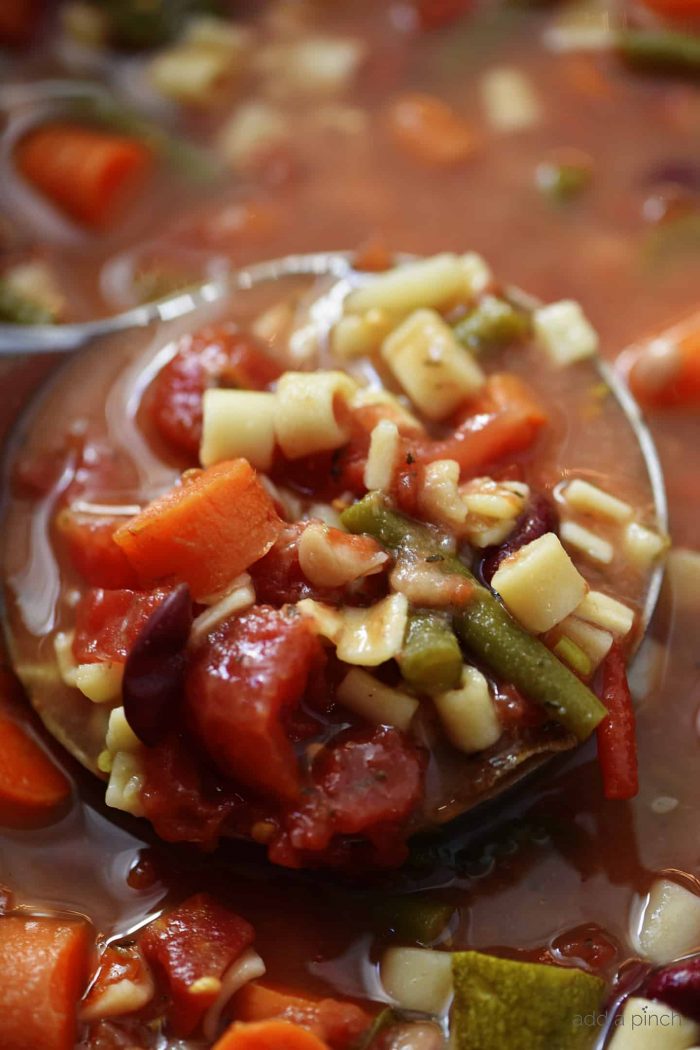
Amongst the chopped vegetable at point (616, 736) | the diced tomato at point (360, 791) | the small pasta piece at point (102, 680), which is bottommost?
the chopped vegetable at point (616, 736)

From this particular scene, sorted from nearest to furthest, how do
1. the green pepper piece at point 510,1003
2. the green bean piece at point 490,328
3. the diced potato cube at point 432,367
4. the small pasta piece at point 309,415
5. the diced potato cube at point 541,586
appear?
the green pepper piece at point 510,1003 → the diced potato cube at point 541,586 → the small pasta piece at point 309,415 → the diced potato cube at point 432,367 → the green bean piece at point 490,328

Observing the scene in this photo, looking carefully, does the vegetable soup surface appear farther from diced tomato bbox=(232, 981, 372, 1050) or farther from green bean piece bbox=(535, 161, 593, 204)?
green bean piece bbox=(535, 161, 593, 204)

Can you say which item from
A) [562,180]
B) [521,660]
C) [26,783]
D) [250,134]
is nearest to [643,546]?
[521,660]

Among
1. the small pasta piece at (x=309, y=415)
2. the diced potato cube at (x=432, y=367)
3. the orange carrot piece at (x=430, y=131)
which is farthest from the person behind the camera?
the orange carrot piece at (x=430, y=131)

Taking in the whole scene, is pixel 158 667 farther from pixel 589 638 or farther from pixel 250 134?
pixel 250 134

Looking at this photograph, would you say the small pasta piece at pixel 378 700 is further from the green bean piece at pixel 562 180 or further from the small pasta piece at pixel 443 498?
the green bean piece at pixel 562 180

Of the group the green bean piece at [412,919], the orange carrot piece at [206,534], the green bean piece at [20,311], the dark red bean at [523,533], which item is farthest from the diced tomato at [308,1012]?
the green bean piece at [20,311]

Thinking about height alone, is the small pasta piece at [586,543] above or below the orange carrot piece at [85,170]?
below
